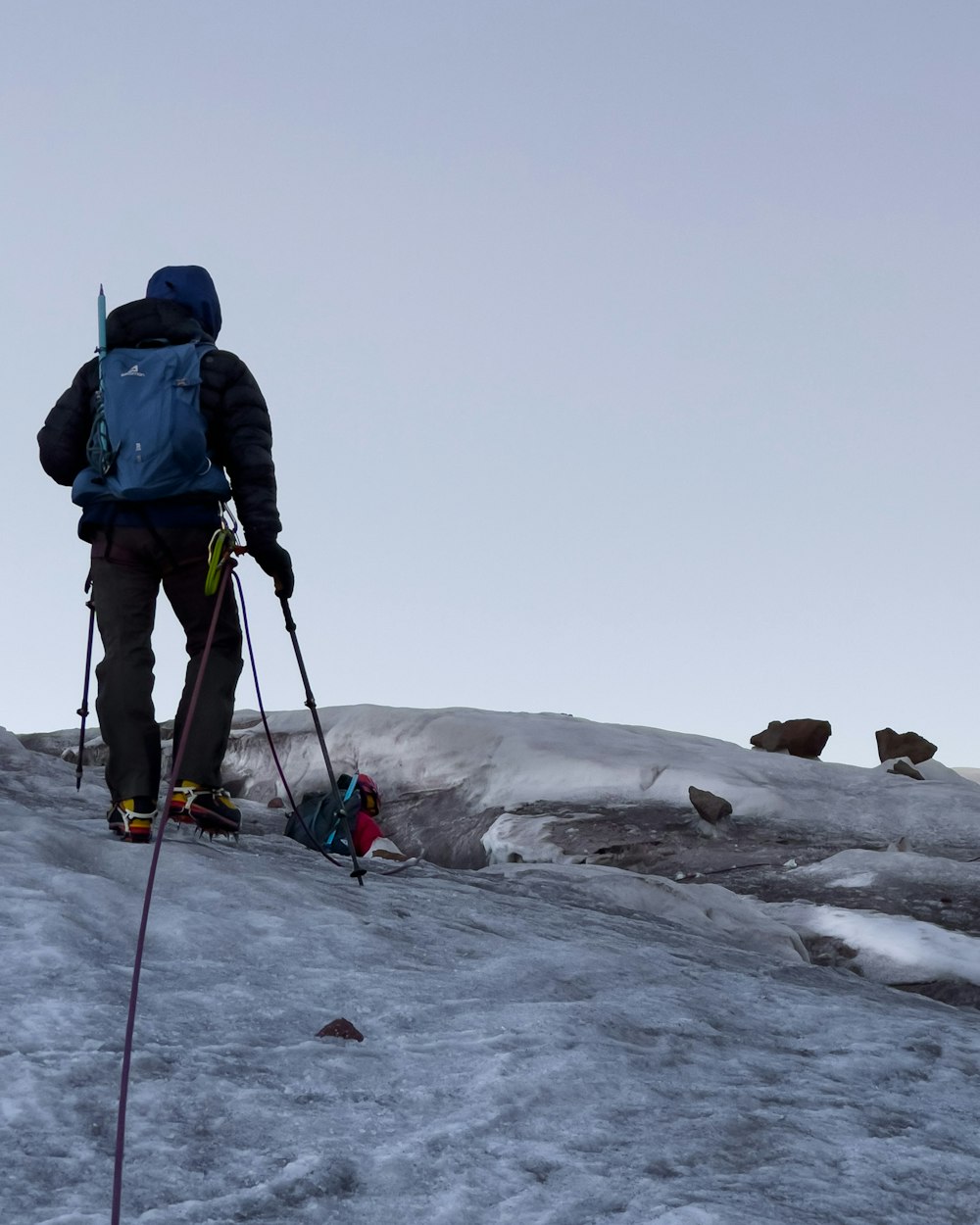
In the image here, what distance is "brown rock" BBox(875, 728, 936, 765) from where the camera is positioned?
→ 1534 cm

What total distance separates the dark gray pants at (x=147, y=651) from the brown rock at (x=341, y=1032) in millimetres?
2014

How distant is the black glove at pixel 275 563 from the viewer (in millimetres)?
5340

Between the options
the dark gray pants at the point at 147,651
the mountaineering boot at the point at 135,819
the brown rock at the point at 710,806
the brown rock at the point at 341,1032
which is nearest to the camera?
the brown rock at the point at 341,1032

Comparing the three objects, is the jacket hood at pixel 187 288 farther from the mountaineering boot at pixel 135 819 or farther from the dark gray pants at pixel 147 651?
the mountaineering boot at pixel 135 819

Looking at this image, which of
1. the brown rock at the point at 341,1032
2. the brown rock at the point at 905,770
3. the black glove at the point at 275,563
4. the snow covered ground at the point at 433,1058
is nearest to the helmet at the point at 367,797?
the snow covered ground at the point at 433,1058

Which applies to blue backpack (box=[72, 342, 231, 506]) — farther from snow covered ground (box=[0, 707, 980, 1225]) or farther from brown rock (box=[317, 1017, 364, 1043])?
brown rock (box=[317, 1017, 364, 1043])

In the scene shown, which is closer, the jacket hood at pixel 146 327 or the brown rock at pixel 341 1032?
the brown rock at pixel 341 1032

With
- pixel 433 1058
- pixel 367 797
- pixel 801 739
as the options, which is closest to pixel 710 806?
pixel 367 797

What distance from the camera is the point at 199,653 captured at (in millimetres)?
5500

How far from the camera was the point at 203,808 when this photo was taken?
210 inches

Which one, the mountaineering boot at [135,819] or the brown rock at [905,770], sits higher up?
→ the brown rock at [905,770]

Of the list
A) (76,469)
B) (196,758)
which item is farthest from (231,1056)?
(76,469)

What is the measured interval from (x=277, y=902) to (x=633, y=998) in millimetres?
1329

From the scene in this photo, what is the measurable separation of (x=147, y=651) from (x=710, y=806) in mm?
6551
